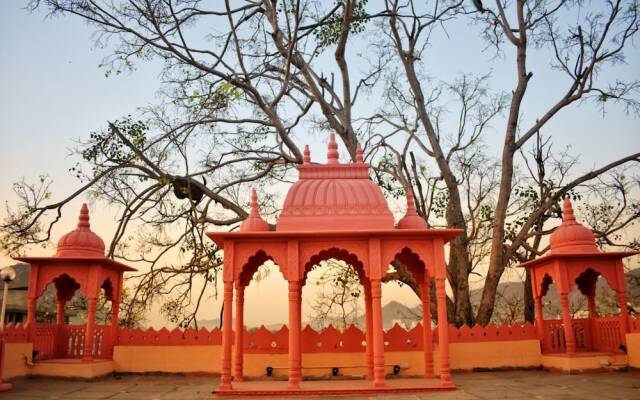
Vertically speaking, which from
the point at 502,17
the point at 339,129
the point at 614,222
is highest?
the point at 502,17

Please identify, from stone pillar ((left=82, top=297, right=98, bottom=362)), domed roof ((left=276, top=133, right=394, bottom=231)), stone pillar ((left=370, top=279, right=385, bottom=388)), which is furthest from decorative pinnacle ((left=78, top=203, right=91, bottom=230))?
stone pillar ((left=370, top=279, right=385, bottom=388))

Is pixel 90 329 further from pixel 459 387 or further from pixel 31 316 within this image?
pixel 459 387

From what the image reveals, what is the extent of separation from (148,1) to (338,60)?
5461mm

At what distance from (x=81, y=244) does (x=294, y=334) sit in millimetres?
5650

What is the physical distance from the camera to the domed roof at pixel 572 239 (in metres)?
11.7

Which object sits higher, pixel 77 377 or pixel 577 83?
pixel 577 83

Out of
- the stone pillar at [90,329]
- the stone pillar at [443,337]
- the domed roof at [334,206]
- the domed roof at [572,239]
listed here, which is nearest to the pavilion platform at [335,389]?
the stone pillar at [443,337]

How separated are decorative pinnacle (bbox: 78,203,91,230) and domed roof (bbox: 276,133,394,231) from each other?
17.4 feet

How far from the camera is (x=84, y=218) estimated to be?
12.6 meters

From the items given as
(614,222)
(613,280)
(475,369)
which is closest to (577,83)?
(614,222)

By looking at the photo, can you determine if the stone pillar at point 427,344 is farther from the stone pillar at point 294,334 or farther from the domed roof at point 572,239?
the domed roof at point 572,239

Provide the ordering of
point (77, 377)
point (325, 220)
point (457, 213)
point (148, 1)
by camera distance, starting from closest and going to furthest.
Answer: point (325, 220) < point (77, 377) < point (148, 1) < point (457, 213)

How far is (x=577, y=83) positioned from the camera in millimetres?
15773

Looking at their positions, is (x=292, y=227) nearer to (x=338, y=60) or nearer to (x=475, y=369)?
(x=475, y=369)
